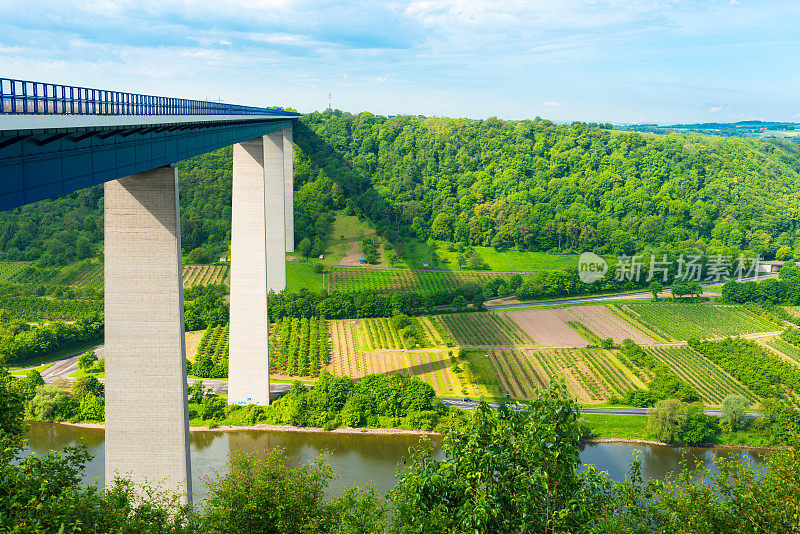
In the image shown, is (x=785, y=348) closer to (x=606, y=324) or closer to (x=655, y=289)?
(x=606, y=324)

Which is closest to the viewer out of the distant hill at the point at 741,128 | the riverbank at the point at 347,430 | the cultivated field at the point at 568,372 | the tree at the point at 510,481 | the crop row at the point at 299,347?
the tree at the point at 510,481

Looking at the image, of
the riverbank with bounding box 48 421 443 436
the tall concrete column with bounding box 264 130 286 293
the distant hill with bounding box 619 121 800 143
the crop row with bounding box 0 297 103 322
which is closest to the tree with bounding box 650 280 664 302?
the tall concrete column with bounding box 264 130 286 293

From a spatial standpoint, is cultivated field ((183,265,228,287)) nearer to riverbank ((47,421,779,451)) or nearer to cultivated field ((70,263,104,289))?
cultivated field ((70,263,104,289))

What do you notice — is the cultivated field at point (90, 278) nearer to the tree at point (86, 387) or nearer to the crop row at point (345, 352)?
the tree at point (86, 387)

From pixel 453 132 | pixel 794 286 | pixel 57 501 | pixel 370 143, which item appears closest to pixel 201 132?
pixel 57 501

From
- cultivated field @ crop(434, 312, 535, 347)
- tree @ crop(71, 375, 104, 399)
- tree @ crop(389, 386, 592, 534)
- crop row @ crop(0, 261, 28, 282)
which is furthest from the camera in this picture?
crop row @ crop(0, 261, 28, 282)

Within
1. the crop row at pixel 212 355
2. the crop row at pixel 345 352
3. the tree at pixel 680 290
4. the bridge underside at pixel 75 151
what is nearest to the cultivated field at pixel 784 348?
the tree at pixel 680 290
